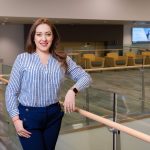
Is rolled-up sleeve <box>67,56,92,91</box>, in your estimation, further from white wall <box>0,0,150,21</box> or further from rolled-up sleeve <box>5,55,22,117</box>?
white wall <box>0,0,150,21</box>

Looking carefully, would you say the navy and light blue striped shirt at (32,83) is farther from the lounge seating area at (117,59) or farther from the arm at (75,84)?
the lounge seating area at (117,59)

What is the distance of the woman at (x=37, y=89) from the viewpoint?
178 centimetres

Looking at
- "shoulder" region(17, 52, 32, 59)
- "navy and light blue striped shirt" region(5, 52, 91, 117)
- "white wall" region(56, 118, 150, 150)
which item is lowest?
"white wall" region(56, 118, 150, 150)

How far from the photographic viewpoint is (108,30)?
51.2ft

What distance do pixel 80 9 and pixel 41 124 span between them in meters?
8.82

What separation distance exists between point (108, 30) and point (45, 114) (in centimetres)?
1412

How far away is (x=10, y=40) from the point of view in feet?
46.5

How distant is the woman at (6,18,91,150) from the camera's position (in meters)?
1.78

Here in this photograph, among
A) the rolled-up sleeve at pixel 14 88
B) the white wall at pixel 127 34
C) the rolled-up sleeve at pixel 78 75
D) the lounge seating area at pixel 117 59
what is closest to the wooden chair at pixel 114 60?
the lounge seating area at pixel 117 59

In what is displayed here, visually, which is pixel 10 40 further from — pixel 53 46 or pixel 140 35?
pixel 53 46

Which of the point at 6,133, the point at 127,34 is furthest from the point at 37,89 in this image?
the point at 127,34

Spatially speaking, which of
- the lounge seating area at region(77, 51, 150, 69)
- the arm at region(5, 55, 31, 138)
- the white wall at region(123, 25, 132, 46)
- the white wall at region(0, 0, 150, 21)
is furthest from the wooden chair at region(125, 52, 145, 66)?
the arm at region(5, 55, 31, 138)

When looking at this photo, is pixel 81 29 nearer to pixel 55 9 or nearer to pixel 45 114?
pixel 55 9

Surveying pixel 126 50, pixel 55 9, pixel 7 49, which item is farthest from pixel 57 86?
pixel 7 49
